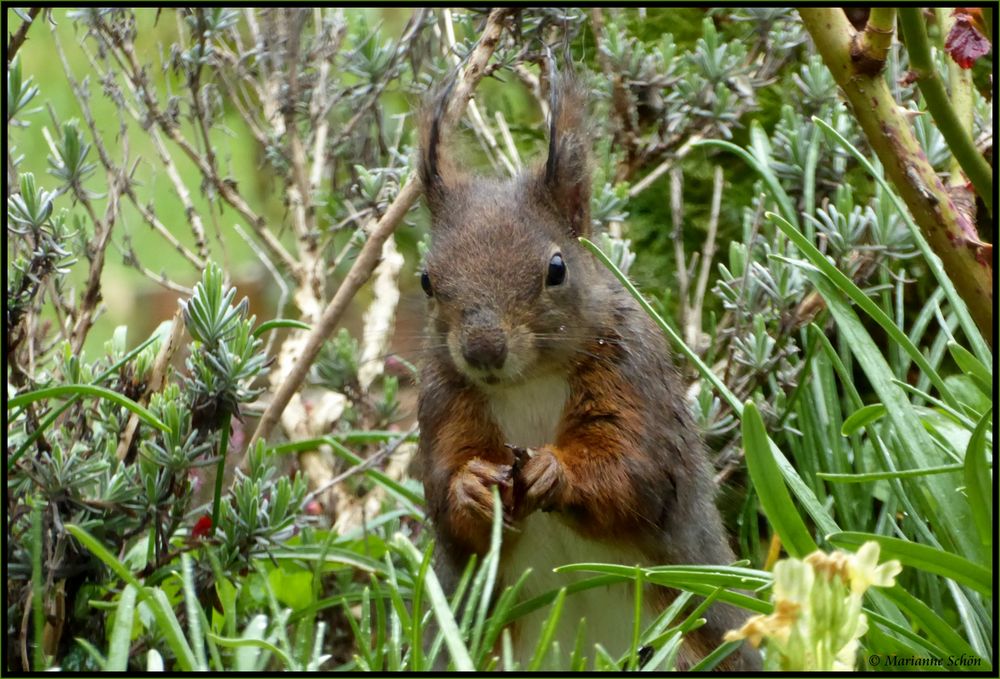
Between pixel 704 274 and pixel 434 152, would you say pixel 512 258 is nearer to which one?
pixel 434 152

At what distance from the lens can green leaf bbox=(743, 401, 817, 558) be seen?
984mm

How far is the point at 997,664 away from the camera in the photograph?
114 cm

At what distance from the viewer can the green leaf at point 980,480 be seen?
104cm

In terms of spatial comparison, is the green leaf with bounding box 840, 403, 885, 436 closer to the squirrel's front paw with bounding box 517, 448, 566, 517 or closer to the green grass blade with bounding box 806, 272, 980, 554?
the green grass blade with bounding box 806, 272, 980, 554

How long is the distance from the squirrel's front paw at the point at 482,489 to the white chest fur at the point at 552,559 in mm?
117

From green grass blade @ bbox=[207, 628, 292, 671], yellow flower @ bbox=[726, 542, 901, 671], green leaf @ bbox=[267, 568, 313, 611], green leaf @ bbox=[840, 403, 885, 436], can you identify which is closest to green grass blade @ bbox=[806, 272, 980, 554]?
green leaf @ bbox=[840, 403, 885, 436]

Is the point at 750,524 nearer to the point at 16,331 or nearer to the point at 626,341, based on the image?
the point at 626,341

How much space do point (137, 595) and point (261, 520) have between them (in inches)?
11.8

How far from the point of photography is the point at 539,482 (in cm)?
145

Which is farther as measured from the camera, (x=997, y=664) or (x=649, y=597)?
(x=649, y=597)

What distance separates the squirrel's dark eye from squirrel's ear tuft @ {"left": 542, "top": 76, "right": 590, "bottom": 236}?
0.12 m

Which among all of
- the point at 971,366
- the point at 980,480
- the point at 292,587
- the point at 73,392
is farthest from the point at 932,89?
the point at 292,587

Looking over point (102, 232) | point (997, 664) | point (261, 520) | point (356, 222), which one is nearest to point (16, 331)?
point (102, 232)

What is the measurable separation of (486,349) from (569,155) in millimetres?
359
